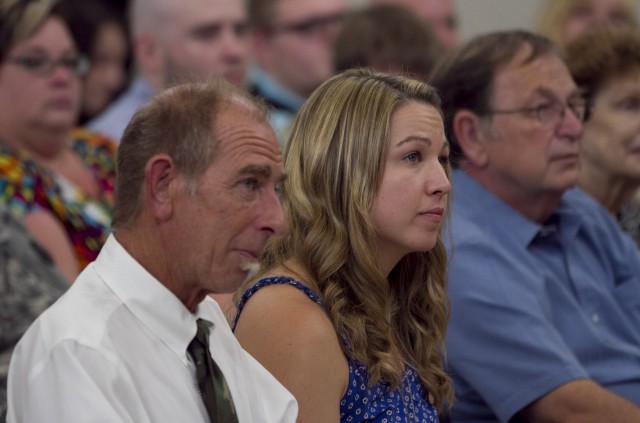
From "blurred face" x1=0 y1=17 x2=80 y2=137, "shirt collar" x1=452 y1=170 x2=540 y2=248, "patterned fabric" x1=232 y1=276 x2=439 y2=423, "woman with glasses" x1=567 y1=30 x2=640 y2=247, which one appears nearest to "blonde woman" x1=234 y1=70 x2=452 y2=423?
"patterned fabric" x1=232 y1=276 x2=439 y2=423

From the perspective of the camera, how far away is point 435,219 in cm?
262

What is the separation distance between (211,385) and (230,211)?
27 centimetres

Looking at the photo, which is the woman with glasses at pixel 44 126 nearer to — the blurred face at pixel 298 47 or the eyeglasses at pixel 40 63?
the eyeglasses at pixel 40 63

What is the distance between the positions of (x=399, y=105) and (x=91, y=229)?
1635mm

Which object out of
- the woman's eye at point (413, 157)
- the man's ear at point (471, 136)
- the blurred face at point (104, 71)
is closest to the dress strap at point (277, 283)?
the woman's eye at point (413, 157)

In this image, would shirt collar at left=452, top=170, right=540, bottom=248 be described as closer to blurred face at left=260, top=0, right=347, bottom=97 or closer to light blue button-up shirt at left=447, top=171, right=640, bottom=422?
light blue button-up shirt at left=447, top=171, right=640, bottom=422

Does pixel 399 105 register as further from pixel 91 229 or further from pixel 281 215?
pixel 91 229

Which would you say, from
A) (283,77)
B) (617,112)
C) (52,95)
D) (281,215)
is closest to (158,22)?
(283,77)

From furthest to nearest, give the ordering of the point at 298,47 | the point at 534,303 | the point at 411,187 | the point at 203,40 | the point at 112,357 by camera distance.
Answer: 1. the point at 298,47
2. the point at 203,40
3. the point at 534,303
4. the point at 411,187
5. the point at 112,357

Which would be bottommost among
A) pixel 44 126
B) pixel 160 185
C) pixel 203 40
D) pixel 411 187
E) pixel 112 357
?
pixel 203 40

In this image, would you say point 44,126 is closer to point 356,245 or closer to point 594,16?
point 356,245

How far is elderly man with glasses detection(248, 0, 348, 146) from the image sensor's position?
5867 mm

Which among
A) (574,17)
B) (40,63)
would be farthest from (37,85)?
(574,17)

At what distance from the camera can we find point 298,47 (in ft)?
19.3
